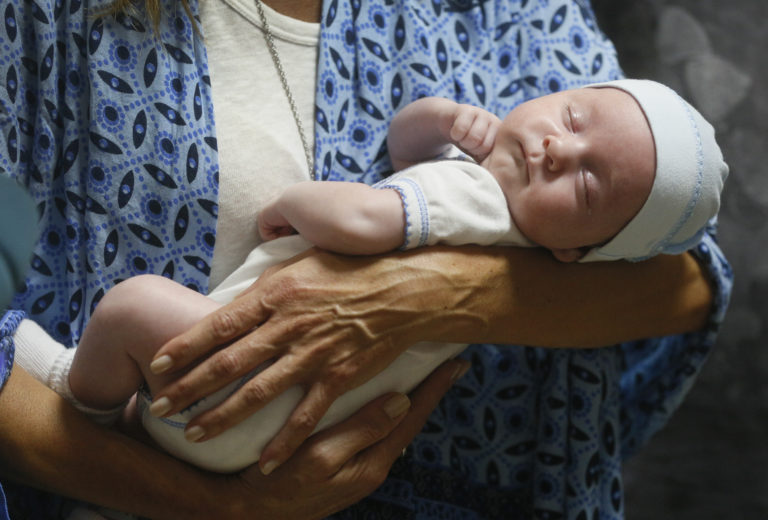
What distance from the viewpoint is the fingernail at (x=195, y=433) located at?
3.30 feet

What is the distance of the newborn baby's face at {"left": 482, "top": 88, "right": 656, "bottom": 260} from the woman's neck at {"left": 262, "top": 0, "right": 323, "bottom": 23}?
1.35ft

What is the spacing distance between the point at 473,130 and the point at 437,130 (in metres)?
0.07

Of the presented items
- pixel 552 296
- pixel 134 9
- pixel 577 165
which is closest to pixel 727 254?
pixel 552 296

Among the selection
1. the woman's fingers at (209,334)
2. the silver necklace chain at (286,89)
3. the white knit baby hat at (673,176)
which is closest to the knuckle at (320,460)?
the woman's fingers at (209,334)

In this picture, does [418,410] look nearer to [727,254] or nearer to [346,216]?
[346,216]

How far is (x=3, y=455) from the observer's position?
1.04m

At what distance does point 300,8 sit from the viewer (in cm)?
128

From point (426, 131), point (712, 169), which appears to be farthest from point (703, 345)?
point (426, 131)

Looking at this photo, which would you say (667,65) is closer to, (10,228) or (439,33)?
(439,33)

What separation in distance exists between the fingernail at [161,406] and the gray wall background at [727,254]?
134 centimetres

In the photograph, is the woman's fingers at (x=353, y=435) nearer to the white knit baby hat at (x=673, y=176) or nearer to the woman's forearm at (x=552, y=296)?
the woman's forearm at (x=552, y=296)

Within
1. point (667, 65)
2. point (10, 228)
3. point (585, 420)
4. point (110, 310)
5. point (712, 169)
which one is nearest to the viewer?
point (10, 228)

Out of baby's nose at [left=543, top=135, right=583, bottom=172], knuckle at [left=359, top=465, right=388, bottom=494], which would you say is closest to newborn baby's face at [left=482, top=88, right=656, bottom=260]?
baby's nose at [left=543, top=135, right=583, bottom=172]

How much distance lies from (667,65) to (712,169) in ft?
2.58
